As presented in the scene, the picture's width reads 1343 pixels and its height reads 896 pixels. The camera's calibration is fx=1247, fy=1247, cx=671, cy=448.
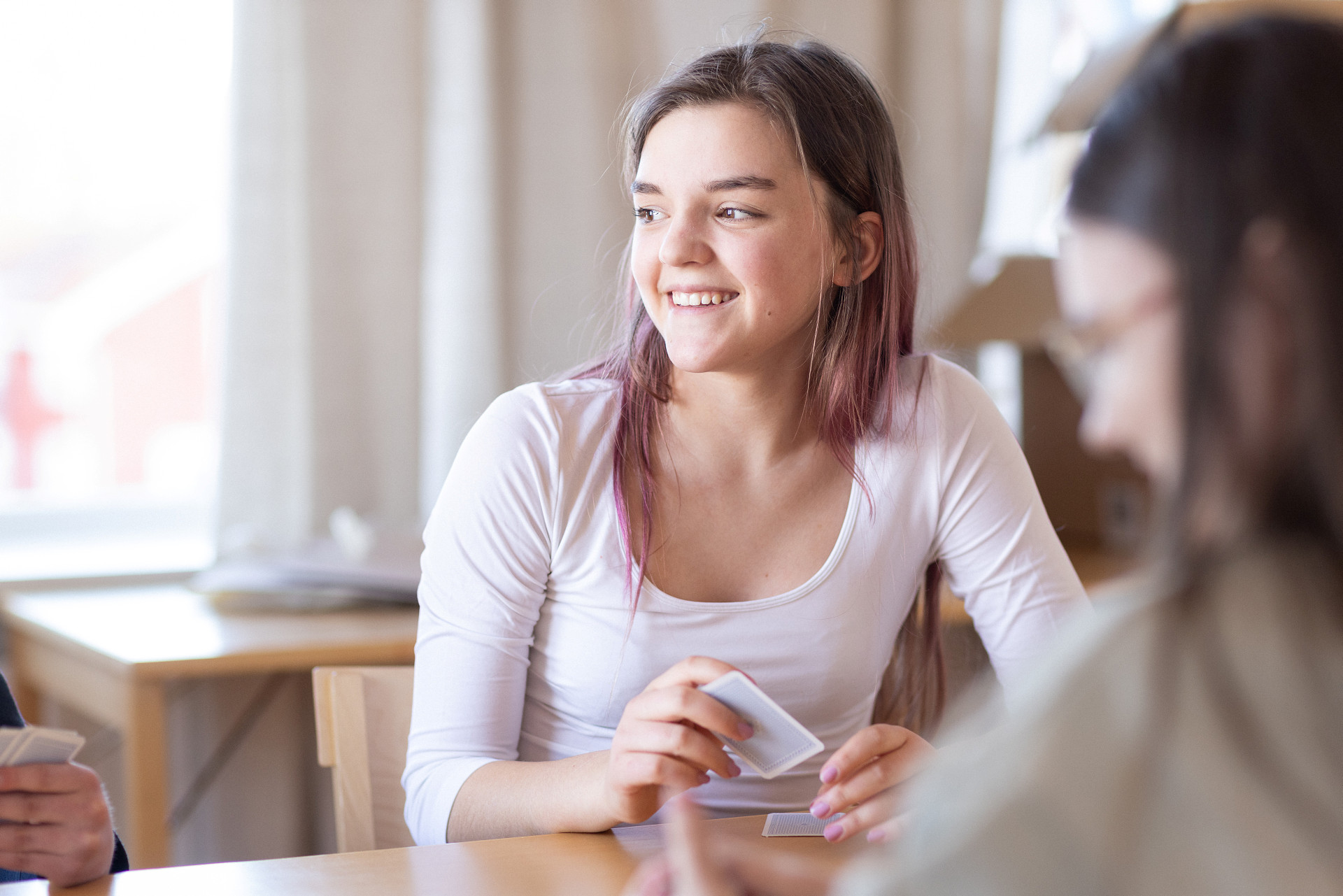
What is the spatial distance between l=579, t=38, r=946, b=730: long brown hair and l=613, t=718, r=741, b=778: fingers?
Answer: 0.73 ft

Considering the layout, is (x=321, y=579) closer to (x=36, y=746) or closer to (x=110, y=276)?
(x=110, y=276)

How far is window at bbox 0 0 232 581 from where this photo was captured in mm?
2246

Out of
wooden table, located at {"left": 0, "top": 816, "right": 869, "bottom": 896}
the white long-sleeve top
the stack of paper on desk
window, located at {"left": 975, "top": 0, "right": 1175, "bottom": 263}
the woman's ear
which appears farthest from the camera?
window, located at {"left": 975, "top": 0, "right": 1175, "bottom": 263}

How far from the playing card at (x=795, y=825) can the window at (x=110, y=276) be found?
4.84ft

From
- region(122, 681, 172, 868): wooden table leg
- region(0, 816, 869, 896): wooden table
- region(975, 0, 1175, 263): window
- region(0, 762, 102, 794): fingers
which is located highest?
region(975, 0, 1175, 263): window

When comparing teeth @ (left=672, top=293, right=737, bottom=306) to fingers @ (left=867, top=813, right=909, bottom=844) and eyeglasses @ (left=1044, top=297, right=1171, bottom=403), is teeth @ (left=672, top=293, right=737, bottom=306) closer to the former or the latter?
fingers @ (left=867, top=813, right=909, bottom=844)

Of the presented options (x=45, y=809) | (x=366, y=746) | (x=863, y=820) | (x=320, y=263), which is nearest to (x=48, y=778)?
(x=45, y=809)

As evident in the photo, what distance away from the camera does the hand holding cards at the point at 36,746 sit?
2.95 feet

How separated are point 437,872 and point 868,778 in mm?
344

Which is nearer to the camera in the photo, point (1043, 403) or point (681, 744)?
point (681, 744)

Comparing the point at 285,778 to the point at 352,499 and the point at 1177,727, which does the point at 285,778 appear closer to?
the point at 352,499

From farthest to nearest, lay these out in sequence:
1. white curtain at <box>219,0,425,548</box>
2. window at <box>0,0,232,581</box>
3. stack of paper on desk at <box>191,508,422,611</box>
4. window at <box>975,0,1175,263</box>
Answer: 1. window at <box>975,0,1175,263</box>
2. window at <box>0,0,232,581</box>
3. white curtain at <box>219,0,425,548</box>
4. stack of paper on desk at <box>191,508,422,611</box>

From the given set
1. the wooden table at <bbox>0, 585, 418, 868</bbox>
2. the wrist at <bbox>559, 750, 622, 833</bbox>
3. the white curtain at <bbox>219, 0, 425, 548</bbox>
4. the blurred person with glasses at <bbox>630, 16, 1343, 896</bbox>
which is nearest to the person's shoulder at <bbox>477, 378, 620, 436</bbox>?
the wrist at <bbox>559, 750, 622, 833</bbox>

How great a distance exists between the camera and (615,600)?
1.22 metres
